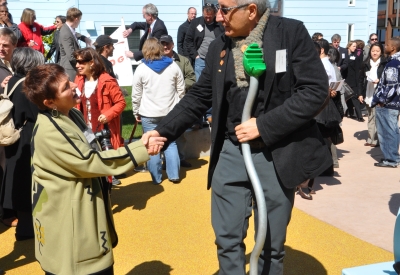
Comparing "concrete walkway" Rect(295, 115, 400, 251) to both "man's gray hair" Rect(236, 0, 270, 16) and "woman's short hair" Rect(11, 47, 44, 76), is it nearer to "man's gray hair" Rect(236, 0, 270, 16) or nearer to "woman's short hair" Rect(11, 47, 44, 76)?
"man's gray hair" Rect(236, 0, 270, 16)

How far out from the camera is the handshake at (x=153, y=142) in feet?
10.6

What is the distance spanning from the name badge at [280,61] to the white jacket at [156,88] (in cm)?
432

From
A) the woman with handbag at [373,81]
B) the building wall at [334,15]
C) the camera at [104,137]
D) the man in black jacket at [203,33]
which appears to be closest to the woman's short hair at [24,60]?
the camera at [104,137]

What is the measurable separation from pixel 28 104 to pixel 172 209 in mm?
2176

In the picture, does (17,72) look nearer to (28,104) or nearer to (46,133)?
(28,104)

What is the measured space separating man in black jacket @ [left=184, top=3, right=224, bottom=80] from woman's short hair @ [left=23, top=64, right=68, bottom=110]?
6855 millimetres

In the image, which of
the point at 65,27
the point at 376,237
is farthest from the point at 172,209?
the point at 65,27

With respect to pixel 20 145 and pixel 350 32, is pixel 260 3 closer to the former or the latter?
pixel 20 145

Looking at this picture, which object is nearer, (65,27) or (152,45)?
(152,45)

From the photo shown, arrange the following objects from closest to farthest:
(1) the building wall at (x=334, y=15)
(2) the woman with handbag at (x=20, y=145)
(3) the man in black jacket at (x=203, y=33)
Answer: (2) the woman with handbag at (x=20, y=145) < (3) the man in black jacket at (x=203, y=33) < (1) the building wall at (x=334, y=15)

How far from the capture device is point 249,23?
9.55 feet

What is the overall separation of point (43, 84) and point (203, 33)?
719cm

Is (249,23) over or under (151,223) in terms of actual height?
over

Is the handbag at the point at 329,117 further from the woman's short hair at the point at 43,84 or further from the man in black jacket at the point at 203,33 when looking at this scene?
the woman's short hair at the point at 43,84
